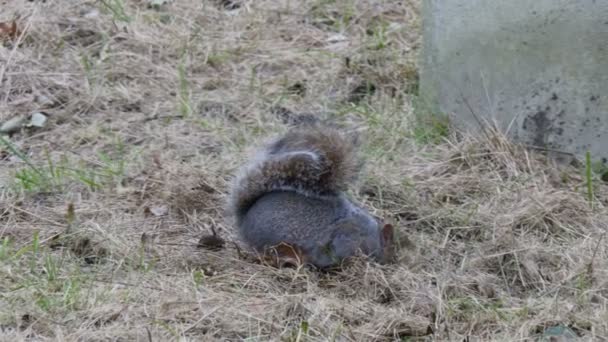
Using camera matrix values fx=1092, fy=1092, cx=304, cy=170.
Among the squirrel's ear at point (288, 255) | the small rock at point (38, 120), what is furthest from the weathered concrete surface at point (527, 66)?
the small rock at point (38, 120)

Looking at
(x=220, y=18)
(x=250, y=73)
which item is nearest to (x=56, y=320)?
(x=250, y=73)

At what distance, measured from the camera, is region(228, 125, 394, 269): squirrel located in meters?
3.40

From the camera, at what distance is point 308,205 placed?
11.3 feet

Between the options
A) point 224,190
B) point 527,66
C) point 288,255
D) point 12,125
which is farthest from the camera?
point 12,125

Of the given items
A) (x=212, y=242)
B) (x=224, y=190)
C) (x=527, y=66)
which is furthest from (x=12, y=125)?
(x=527, y=66)

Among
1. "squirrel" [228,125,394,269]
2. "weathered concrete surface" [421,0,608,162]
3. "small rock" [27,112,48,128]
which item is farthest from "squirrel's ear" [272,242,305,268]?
"small rock" [27,112,48,128]

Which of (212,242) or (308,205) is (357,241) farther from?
(212,242)

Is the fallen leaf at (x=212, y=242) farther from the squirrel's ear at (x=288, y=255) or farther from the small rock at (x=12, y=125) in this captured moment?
the small rock at (x=12, y=125)

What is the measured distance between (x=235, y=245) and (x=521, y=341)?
104cm

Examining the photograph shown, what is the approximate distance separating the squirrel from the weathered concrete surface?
3.71 ft

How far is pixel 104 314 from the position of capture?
10.00 feet

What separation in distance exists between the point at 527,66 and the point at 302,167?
1.30m

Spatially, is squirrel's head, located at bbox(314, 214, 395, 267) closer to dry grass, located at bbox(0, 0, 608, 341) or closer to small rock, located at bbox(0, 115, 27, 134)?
dry grass, located at bbox(0, 0, 608, 341)

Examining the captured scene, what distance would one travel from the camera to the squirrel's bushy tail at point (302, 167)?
3416 millimetres
